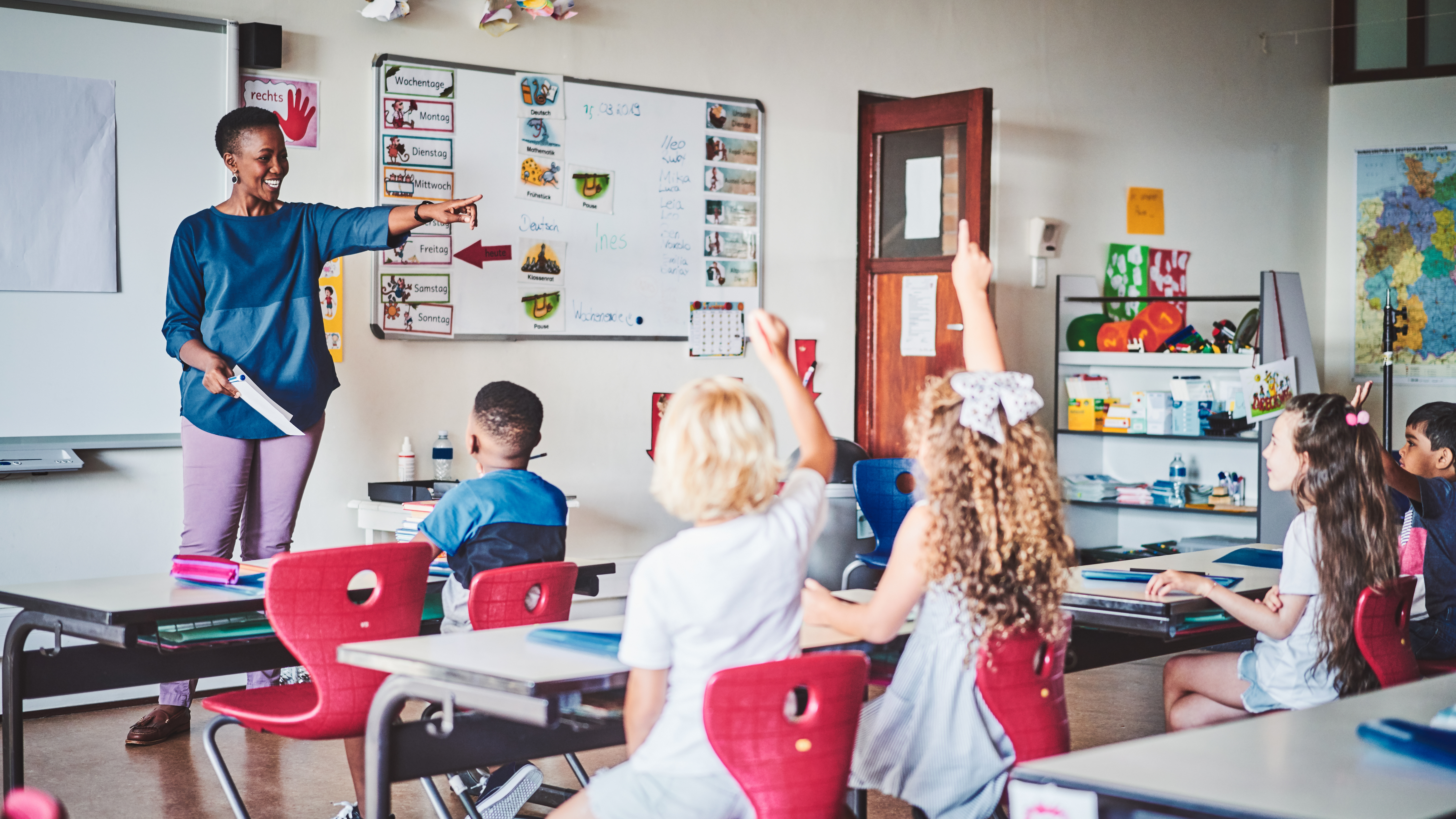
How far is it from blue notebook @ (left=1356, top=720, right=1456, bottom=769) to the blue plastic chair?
10.4 ft

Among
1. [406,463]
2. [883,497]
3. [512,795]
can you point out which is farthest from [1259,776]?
[406,463]

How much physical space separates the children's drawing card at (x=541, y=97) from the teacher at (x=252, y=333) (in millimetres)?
1172

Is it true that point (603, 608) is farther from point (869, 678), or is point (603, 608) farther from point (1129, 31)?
point (1129, 31)

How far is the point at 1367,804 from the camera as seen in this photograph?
1.36m

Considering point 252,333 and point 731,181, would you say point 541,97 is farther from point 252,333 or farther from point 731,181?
point 252,333

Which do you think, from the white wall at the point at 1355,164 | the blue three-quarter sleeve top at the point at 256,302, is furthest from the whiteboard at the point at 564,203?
the white wall at the point at 1355,164

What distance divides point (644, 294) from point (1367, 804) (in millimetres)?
4256

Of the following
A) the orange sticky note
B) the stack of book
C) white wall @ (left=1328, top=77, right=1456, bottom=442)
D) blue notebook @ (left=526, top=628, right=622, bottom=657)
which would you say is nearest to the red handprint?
the stack of book

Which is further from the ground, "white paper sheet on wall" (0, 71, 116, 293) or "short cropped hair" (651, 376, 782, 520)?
"white paper sheet on wall" (0, 71, 116, 293)

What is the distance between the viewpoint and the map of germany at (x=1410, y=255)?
823cm

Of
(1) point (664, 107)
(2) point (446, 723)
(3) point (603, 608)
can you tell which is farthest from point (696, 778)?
(1) point (664, 107)

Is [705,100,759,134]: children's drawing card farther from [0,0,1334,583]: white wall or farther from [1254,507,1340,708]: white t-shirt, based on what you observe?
[1254,507,1340,708]: white t-shirt

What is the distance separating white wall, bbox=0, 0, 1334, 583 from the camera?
4562mm

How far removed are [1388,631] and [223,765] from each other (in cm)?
229
